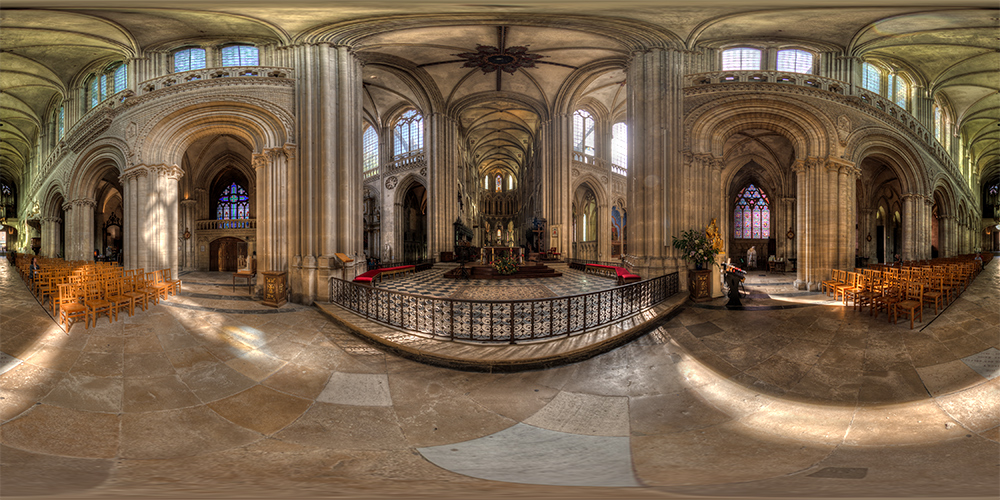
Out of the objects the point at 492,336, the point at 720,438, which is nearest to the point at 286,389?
the point at 492,336

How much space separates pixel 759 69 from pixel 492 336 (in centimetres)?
1086

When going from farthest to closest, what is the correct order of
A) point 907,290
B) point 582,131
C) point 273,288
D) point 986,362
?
1. point 582,131
2. point 273,288
3. point 907,290
4. point 986,362

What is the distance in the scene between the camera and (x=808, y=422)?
11.6ft

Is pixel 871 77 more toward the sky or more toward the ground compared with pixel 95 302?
more toward the sky

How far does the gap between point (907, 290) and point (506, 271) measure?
9.52 metres

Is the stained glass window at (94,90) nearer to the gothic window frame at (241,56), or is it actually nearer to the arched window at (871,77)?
the gothic window frame at (241,56)

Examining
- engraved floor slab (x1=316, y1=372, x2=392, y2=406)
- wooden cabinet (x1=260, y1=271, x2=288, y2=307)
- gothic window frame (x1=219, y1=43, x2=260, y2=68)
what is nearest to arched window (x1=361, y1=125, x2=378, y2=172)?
gothic window frame (x1=219, y1=43, x2=260, y2=68)

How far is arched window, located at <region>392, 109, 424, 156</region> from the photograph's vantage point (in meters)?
22.6

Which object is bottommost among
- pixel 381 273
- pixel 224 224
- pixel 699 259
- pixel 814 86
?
pixel 381 273

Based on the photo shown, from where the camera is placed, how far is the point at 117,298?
5.80 m

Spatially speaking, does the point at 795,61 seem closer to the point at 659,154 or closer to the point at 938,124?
the point at 659,154

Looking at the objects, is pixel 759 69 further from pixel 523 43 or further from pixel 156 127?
pixel 156 127

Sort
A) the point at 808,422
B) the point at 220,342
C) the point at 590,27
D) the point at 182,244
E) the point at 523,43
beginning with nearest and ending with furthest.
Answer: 1. the point at 808,422
2. the point at 220,342
3. the point at 590,27
4. the point at 523,43
5. the point at 182,244

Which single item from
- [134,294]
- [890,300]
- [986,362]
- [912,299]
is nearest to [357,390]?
[134,294]
